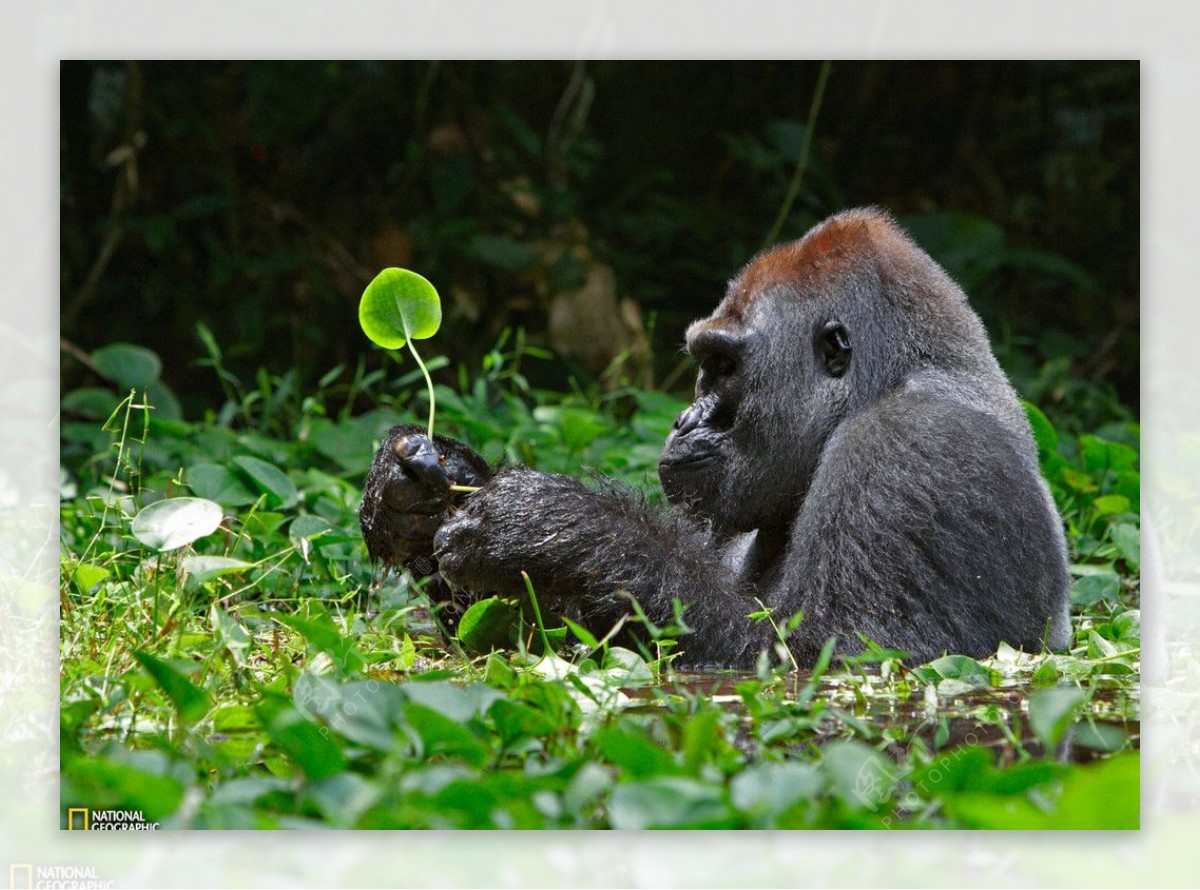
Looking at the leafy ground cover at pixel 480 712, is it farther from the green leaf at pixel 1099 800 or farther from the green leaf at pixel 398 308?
the green leaf at pixel 398 308

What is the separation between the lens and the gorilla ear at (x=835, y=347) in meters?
3.34

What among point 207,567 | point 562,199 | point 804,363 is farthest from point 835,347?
point 562,199

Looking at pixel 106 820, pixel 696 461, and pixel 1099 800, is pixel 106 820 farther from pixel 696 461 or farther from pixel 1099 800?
pixel 696 461

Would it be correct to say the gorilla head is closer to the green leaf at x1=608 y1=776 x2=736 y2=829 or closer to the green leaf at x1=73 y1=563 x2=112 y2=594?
the green leaf at x1=73 y1=563 x2=112 y2=594

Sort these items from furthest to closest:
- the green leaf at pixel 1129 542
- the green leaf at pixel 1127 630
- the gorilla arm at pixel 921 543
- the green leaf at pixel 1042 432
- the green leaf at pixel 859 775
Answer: the green leaf at pixel 1042 432 < the green leaf at pixel 1129 542 < the green leaf at pixel 1127 630 < the gorilla arm at pixel 921 543 < the green leaf at pixel 859 775

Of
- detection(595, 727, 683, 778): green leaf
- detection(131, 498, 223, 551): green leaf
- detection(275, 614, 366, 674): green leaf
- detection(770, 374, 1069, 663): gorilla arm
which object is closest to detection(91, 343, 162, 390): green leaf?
detection(131, 498, 223, 551): green leaf

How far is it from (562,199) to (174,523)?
12.9ft

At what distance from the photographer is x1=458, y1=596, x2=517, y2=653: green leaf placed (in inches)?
123

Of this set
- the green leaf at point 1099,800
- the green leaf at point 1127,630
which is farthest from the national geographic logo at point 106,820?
the green leaf at point 1127,630

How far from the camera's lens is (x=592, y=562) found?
303 centimetres

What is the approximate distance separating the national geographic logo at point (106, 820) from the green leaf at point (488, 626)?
112 centimetres

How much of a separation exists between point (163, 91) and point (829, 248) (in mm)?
4251

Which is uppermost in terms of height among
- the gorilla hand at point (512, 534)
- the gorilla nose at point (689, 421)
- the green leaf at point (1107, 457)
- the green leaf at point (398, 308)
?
the green leaf at point (398, 308)

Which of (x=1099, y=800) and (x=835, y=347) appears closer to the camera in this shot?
(x=1099, y=800)
